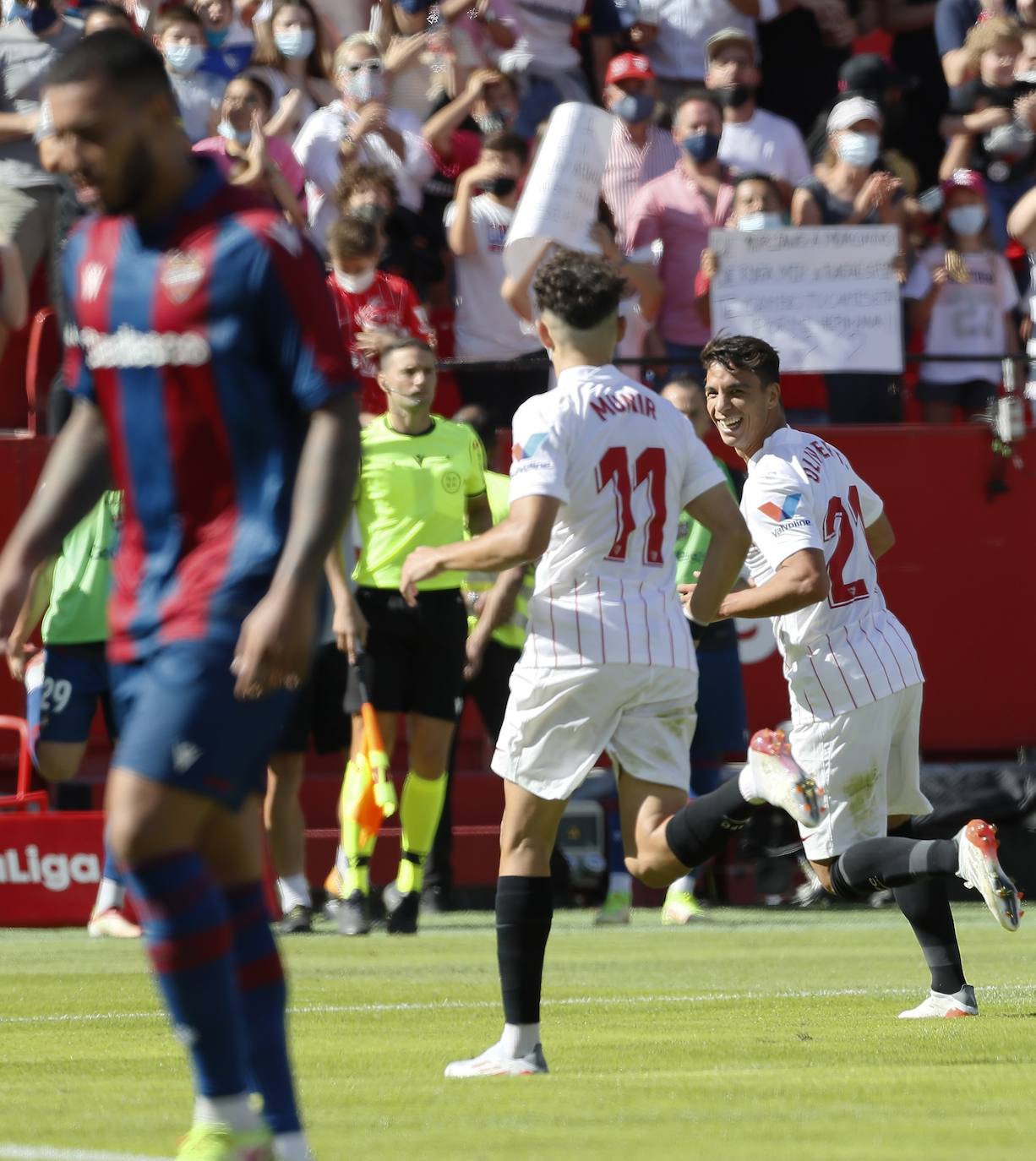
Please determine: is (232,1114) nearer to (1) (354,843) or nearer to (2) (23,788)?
(1) (354,843)

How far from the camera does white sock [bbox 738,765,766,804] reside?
735 centimetres

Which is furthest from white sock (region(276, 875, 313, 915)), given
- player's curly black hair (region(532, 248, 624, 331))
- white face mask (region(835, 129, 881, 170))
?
white face mask (region(835, 129, 881, 170))

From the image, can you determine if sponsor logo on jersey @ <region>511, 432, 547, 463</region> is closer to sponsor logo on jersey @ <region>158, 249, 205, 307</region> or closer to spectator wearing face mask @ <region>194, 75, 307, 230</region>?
sponsor logo on jersey @ <region>158, 249, 205, 307</region>

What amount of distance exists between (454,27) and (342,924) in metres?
6.78

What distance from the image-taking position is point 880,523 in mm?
7812

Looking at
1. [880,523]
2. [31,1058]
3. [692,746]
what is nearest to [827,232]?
[692,746]

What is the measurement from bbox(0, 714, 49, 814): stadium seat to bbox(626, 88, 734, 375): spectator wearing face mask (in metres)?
4.55

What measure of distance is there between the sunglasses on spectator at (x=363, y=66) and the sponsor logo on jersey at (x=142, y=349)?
10.0 meters

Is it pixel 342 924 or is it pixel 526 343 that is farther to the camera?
pixel 526 343

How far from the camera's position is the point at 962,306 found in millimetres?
14664

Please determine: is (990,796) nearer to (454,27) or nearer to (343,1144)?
(454,27)

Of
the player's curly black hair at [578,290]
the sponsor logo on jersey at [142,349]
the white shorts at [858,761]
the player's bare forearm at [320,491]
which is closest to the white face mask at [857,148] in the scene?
the white shorts at [858,761]

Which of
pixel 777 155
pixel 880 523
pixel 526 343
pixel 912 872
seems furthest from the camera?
pixel 777 155

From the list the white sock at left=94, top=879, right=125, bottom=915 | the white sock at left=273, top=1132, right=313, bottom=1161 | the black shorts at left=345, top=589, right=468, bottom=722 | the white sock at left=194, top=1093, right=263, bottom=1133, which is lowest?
the white sock at left=94, top=879, right=125, bottom=915
